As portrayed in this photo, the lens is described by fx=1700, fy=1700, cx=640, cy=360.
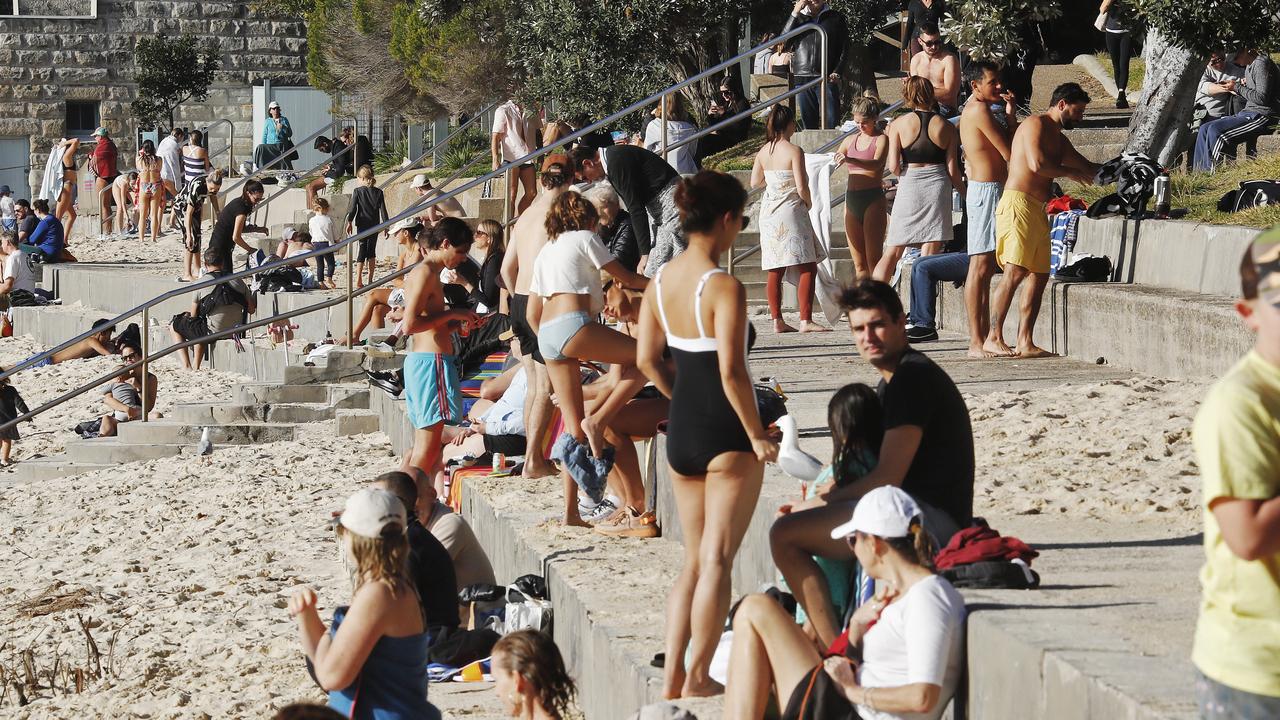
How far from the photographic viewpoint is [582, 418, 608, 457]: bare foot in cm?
714

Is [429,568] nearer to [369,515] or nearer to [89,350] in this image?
[369,515]

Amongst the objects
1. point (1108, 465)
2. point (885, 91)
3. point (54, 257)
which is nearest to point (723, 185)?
point (1108, 465)

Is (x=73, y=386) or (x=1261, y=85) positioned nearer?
(x=1261, y=85)

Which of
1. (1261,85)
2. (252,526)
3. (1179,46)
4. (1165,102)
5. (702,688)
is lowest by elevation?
(252,526)

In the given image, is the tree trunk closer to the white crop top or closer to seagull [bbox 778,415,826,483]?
the white crop top

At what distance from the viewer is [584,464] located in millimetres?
7195

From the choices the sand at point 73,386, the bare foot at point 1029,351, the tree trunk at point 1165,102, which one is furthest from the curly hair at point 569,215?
the sand at point 73,386

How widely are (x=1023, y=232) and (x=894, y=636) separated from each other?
508 centimetres

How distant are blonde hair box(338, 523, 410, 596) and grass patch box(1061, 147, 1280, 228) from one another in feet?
18.9

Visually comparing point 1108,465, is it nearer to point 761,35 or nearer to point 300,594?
point 300,594

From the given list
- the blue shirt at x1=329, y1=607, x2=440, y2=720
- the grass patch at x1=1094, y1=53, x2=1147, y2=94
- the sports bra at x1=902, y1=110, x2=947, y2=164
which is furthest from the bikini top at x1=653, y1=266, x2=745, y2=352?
the grass patch at x1=1094, y1=53, x2=1147, y2=94

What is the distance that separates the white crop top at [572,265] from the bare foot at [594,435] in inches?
19.9

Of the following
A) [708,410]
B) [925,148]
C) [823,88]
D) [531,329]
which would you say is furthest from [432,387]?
[823,88]

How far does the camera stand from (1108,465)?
21.4 ft
